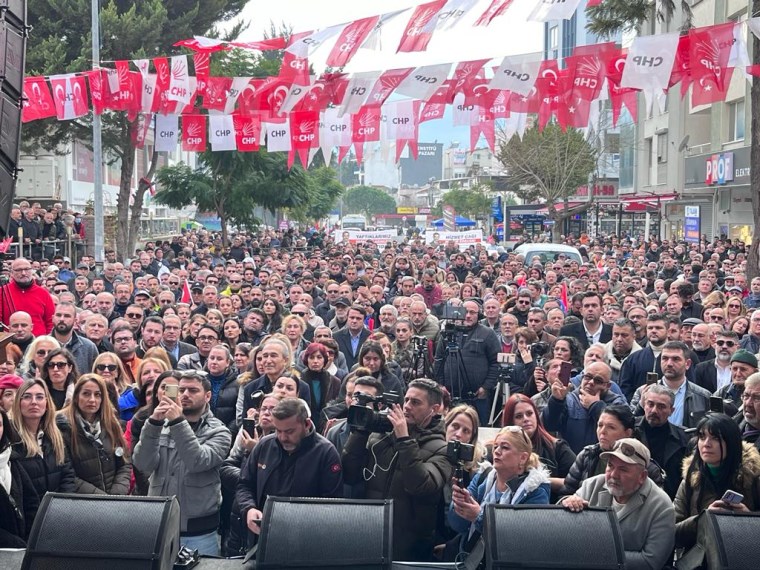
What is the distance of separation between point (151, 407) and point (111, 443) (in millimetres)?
478

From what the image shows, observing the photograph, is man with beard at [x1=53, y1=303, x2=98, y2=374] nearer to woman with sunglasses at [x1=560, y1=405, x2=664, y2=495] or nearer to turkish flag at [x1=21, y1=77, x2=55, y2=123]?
woman with sunglasses at [x1=560, y1=405, x2=664, y2=495]

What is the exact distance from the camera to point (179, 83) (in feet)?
64.4

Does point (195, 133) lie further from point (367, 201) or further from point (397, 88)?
point (367, 201)

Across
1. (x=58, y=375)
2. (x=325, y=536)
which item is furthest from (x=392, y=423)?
(x=58, y=375)

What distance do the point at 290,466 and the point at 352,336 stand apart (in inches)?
226

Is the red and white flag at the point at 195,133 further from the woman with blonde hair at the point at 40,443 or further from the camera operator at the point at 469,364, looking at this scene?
the woman with blonde hair at the point at 40,443

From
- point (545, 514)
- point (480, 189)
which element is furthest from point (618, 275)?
point (480, 189)

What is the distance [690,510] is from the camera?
5414 millimetres

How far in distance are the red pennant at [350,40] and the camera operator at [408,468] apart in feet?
33.4

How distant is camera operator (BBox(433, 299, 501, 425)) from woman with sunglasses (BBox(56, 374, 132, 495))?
470cm

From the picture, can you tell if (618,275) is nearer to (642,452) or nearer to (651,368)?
(651,368)

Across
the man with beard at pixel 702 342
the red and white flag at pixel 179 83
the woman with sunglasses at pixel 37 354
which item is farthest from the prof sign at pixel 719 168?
the woman with sunglasses at pixel 37 354

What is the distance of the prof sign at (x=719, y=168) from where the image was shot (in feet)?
110

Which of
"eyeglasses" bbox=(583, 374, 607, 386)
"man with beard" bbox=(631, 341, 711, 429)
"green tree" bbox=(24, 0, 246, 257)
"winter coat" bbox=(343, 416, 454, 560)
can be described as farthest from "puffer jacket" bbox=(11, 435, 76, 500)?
"green tree" bbox=(24, 0, 246, 257)
